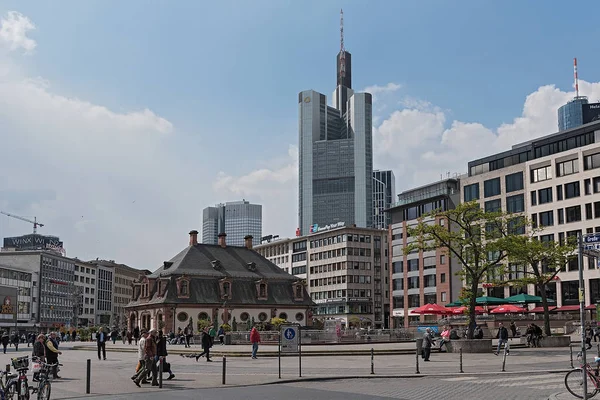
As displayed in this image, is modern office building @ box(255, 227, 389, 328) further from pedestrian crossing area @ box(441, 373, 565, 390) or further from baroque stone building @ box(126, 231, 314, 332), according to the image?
pedestrian crossing area @ box(441, 373, 565, 390)

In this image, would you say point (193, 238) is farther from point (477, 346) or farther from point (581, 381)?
point (581, 381)

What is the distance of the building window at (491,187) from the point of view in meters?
102

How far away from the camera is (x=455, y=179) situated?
115m

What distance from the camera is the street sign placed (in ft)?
96.6

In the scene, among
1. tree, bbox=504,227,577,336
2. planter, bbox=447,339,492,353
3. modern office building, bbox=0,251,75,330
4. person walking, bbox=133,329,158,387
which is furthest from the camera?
modern office building, bbox=0,251,75,330

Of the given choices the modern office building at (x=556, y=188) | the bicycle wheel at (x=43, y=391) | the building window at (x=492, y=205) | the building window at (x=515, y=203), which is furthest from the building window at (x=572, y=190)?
the bicycle wheel at (x=43, y=391)

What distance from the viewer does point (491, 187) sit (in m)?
103

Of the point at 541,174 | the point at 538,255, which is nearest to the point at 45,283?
the point at 541,174

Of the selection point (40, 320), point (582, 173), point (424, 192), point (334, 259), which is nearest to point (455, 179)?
point (424, 192)

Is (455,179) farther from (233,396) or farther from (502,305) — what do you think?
(233,396)

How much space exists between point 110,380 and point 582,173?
74939 millimetres

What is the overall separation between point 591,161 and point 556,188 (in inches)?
258

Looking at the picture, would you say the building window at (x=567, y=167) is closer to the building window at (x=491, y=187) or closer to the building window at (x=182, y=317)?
the building window at (x=491, y=187)

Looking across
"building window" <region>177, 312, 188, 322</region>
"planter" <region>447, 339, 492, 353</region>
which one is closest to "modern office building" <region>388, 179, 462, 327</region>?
"building window" <region>177, 312, 188, 322</region>
